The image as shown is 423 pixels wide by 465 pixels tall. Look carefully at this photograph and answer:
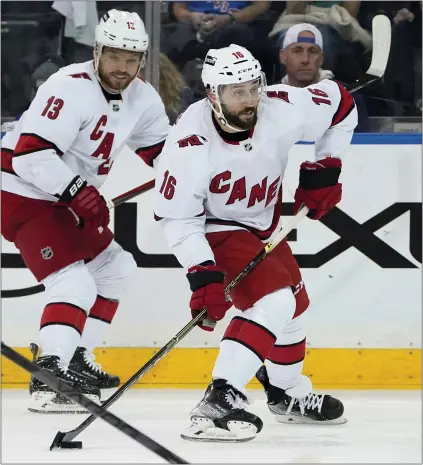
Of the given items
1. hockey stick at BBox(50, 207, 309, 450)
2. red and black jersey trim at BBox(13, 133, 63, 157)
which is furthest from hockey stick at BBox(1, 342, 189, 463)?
red and black jersey trim at BBox(13, 133, 63, 157)

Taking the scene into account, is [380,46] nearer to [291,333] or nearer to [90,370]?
[291,333]

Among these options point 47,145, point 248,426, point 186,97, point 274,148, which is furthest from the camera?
point 186,97

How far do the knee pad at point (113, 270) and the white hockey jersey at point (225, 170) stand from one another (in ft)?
2.36

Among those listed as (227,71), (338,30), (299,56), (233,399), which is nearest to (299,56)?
(299,56)

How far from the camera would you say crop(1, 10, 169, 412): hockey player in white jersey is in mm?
3801

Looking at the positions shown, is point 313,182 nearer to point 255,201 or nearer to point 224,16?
point 255,201

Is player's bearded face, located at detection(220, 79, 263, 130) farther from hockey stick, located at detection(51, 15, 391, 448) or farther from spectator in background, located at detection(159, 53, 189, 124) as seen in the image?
spectator in background, located at detection(159, 53, 189, 124)

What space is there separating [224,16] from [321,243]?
37.8 inches

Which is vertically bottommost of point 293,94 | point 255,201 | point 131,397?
point 131,397

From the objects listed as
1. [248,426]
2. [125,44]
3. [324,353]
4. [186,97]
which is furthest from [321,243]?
[248,426]

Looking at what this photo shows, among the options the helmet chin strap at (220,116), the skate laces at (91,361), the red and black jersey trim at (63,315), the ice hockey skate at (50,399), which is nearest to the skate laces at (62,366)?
the ice hockey skate at (50,399)

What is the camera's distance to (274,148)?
345 cm

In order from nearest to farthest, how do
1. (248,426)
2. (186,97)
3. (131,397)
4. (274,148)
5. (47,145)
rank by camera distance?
(248,426)
(274,148)
(47,145)
(131,397)
(186,97)

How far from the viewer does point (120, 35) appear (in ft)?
12.8
